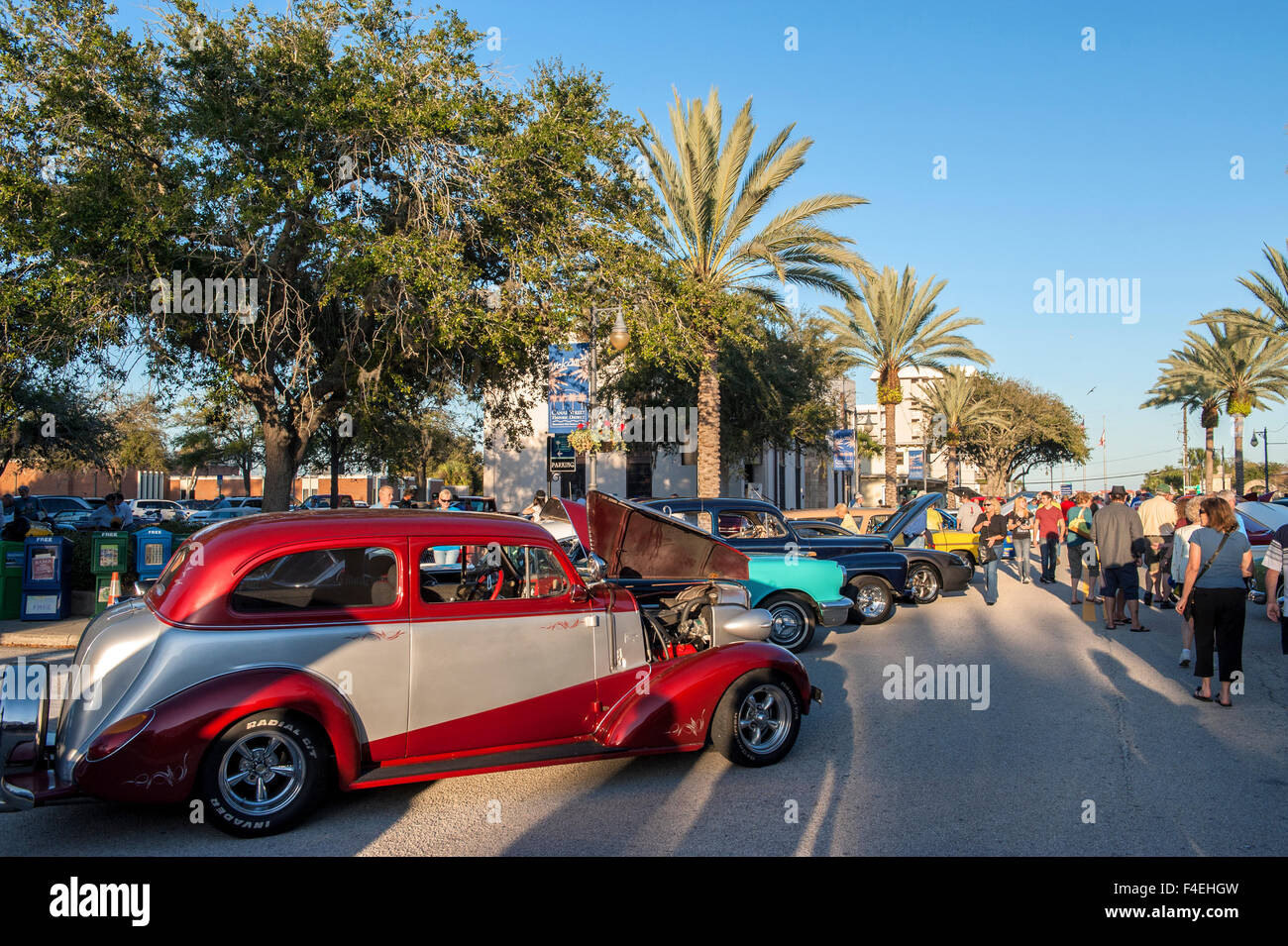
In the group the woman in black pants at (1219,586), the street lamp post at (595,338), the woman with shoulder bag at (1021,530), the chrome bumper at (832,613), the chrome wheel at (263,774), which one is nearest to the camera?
the chrome wheel at (263,774)

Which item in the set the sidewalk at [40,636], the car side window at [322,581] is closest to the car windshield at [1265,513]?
the car side window at [322,581]

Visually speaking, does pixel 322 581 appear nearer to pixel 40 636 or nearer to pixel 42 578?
pixel 40 636

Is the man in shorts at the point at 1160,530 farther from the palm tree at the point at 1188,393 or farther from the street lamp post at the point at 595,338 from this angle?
the palm tree at the point at 1188,393

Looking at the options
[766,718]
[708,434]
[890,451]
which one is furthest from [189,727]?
[890,451]

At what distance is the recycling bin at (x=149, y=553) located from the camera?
43.3 ft

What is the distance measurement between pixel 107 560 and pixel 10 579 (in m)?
1.79

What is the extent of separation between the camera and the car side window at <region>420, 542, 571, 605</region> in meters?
5.98

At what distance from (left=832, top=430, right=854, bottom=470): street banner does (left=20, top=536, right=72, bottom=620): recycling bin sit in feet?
71.1

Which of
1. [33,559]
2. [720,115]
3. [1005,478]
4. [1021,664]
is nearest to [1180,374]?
[1005,478]

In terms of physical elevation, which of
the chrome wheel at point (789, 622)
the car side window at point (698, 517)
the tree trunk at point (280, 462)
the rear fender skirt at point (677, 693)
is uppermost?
the tree trunk at point (280, 462)

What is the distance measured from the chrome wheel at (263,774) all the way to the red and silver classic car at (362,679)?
0.04 feet

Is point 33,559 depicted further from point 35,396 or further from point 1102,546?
point 35,396

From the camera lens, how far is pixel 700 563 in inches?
341

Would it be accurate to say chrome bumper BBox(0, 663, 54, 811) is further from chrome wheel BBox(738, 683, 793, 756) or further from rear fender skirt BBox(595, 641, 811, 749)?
chrome wheel BBox(738, 683, 793, 756)
